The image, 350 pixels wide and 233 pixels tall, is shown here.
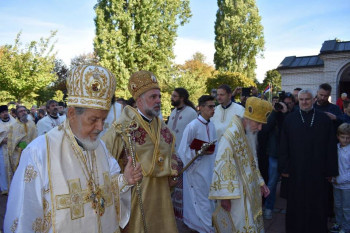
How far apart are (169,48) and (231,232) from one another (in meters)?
26.3

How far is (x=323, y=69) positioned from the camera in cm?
1425

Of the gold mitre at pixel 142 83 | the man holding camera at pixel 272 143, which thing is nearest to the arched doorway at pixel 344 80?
the man holding camera at pixel 272 143

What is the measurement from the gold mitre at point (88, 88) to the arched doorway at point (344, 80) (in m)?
13.3

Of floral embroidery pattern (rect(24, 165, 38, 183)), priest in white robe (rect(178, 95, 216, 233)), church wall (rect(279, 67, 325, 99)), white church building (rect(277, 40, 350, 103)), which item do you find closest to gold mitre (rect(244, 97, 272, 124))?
priest in white robe (rect(178, 95, 216, 233))

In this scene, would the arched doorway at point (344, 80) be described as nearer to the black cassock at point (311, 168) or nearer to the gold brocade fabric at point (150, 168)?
the black cassock at point (311, 168)

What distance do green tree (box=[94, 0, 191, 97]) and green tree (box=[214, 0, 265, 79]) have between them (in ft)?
33.6

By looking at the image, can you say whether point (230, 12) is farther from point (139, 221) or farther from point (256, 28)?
point (139, 221)

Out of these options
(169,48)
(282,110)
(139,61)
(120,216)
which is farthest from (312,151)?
(169,48)

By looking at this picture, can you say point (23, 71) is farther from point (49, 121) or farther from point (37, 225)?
point (37, 225)

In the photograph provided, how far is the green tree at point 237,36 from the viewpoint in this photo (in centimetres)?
3684

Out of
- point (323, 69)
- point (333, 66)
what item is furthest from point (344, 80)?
point (333, 66)

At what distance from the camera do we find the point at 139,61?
27016 millimetres

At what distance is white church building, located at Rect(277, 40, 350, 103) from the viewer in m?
13.2

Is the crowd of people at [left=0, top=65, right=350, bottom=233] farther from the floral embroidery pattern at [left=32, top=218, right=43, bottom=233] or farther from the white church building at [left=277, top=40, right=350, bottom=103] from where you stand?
the white church building at [left=277, top=40, right=350, bottom=103]
